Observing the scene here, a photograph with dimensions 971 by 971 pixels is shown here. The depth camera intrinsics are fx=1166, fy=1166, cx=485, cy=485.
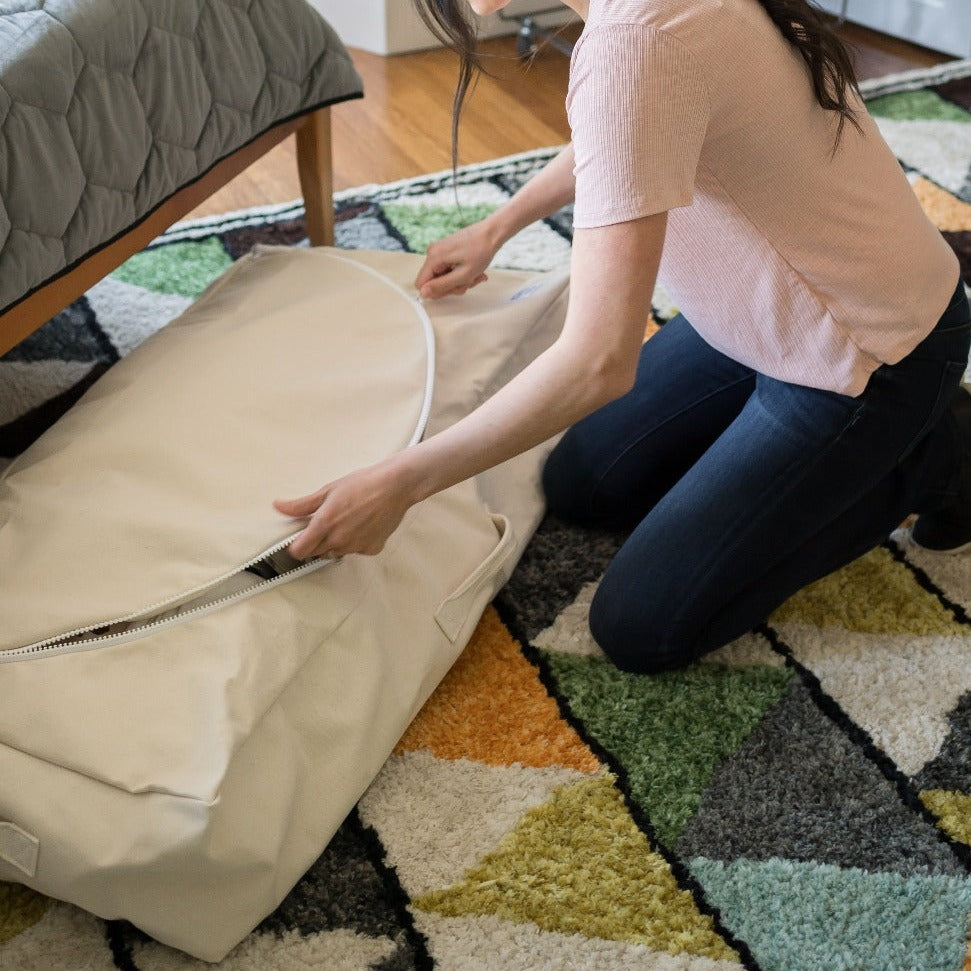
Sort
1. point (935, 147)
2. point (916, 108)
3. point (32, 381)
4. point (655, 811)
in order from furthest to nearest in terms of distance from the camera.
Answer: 1. point (916, 108)
2. point (935, 147)
3. point (32, 381)
4. point (655, 811)

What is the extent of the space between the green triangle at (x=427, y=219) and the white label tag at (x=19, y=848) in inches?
48.0

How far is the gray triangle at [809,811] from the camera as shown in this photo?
1.07m

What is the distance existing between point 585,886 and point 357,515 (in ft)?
1.28

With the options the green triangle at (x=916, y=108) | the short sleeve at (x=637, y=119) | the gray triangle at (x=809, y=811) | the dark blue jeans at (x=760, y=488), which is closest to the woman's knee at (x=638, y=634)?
the dark blue jeans at (x=760, y=488)

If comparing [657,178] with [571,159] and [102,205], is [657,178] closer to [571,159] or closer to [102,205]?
[571,159]

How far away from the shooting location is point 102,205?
125 cm

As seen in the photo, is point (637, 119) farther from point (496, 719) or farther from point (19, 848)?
point (19, 848)

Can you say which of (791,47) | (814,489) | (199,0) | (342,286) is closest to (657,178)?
(791,47)

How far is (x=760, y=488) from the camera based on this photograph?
3.75 feet

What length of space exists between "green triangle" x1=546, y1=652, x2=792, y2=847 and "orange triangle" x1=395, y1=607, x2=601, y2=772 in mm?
29

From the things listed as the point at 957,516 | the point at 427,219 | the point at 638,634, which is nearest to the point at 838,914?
the point at 638,634

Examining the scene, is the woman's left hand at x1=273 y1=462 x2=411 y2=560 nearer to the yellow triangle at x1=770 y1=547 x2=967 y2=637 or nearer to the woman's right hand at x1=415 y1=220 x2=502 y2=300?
the woman's right hand at x1=415 y1=220 x2=502 y2=300

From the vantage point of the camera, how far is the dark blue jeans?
1.13 m

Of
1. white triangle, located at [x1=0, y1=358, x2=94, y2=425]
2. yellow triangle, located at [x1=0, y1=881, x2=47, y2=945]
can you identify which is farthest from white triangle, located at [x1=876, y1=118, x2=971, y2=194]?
yellow triangle, located at [x1=0, y1=881, x2=47, y2=945]
